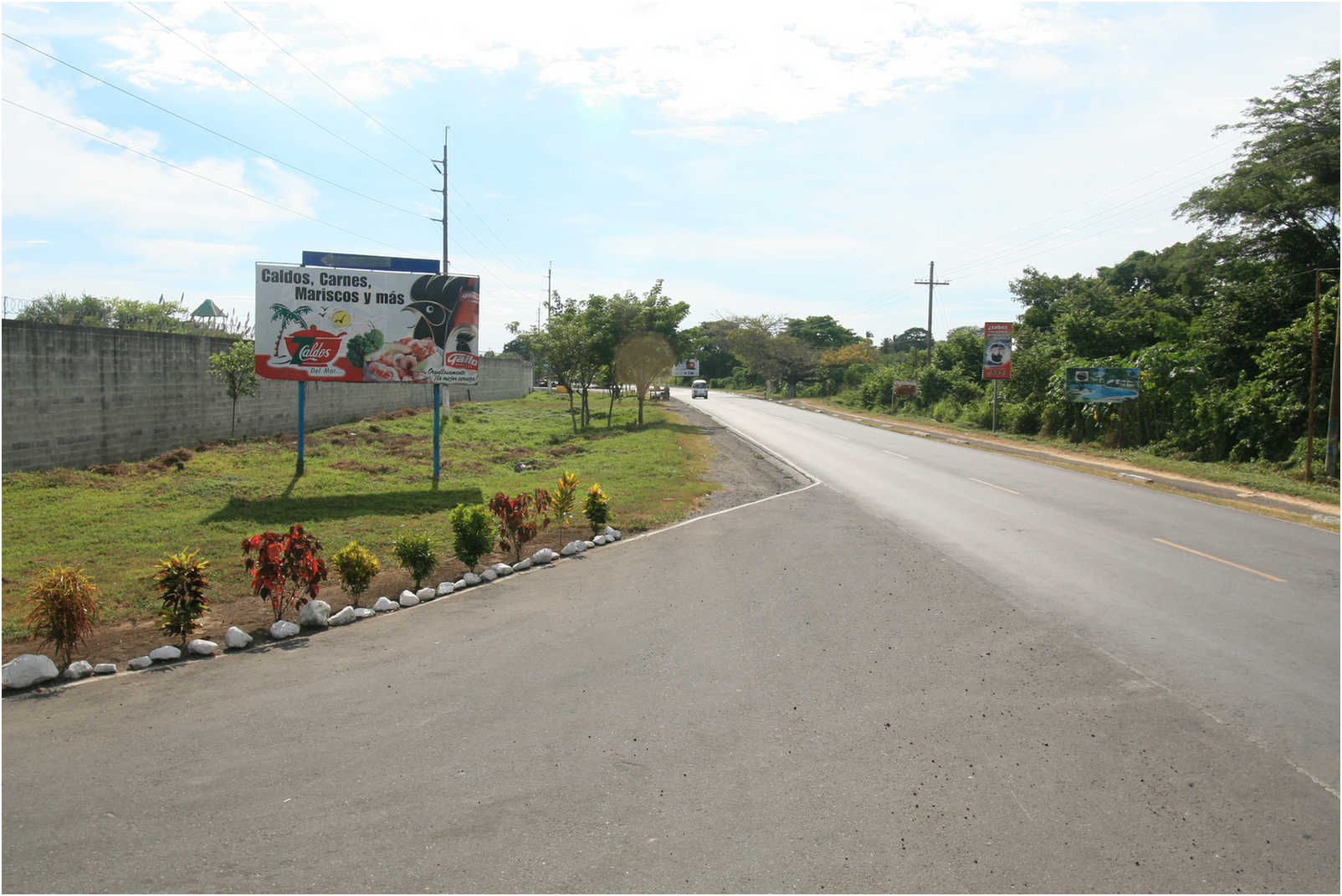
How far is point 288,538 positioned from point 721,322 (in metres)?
107

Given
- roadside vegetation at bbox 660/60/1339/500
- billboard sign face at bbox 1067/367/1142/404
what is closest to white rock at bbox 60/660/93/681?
roadside vegetation at bbox 660/60/1339/500

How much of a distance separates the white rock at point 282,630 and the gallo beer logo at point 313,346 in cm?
1029

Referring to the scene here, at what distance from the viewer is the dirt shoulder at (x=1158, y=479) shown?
1501cm

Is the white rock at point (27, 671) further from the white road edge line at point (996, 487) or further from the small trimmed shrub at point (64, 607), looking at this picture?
the white road edge line at point (996, 487)

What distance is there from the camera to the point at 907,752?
5051mm

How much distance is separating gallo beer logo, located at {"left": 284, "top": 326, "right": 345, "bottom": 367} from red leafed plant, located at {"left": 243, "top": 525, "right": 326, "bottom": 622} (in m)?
9.48

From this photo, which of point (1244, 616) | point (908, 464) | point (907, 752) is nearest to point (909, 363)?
point (908, 464)

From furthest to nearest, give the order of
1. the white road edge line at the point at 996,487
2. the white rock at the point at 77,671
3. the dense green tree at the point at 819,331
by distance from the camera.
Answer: the dense green tree at the point at 819,331 < the white road edge line at the point at 996,487 < the white rock at the point at 77,671

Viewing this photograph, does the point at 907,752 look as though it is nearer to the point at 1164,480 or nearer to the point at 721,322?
the point at 1164,480

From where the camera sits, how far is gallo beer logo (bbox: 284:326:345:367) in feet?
54.4

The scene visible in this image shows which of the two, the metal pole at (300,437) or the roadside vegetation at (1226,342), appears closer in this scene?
the metal pole at (300,437)

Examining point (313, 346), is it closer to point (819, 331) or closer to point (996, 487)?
point (996, 487)

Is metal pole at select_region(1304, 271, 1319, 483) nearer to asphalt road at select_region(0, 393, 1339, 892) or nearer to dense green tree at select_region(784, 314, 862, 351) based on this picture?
asphalt road at select_region(0, 393, 1339, 892)

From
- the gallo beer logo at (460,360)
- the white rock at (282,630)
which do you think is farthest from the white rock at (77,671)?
the gallo beer logo at (460,360)
